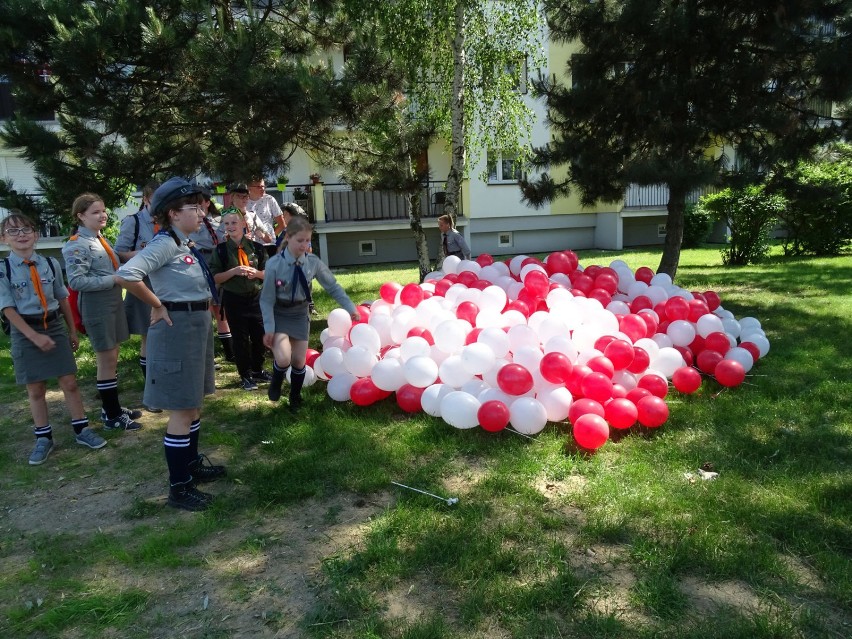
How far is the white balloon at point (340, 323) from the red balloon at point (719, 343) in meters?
3.23

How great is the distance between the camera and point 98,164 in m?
6.16

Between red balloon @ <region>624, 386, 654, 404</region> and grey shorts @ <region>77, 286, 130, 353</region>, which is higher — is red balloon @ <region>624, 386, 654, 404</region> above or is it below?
below

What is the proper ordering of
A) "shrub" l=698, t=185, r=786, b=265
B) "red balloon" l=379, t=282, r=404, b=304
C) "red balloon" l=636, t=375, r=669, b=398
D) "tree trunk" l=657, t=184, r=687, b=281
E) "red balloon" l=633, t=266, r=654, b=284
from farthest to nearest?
"shrub" l=698, t=185, r=786, b=265
"tree trunk" l=657, t=184, r=687, b=281
"red balloon" l=633, t=266, r=654, b=284
"red balloon" l=379, t=282, r=404, b=304
"red balloon" l=636, t=375, r=669, b=398

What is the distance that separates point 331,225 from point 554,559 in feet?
50.5

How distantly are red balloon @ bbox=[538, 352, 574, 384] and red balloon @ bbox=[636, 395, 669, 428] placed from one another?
0.54 metres

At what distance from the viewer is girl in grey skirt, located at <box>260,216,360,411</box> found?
471cm

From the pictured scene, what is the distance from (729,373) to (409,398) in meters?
2.62

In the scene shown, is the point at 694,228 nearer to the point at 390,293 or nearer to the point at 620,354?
the point at 390,293

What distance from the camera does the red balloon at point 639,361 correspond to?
15.6 feet

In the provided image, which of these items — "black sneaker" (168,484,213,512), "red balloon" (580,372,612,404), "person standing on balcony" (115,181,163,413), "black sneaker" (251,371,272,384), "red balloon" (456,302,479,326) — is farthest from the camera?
"black sneaker" (251,371,272,384)

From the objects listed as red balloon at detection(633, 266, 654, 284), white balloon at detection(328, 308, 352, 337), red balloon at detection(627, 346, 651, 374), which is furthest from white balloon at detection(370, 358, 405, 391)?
red balloon at detection(633, 266, 654, 284)

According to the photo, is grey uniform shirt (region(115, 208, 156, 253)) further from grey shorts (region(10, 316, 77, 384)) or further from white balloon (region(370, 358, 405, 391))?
white balloon (region(370, 358, 405, 391))

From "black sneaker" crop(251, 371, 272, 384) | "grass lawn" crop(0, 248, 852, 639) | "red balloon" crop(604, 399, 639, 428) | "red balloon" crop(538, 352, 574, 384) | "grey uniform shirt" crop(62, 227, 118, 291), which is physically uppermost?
"grey uniform shirt" crop(62, 227, 118, 291)

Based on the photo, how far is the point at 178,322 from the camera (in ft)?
11.3
